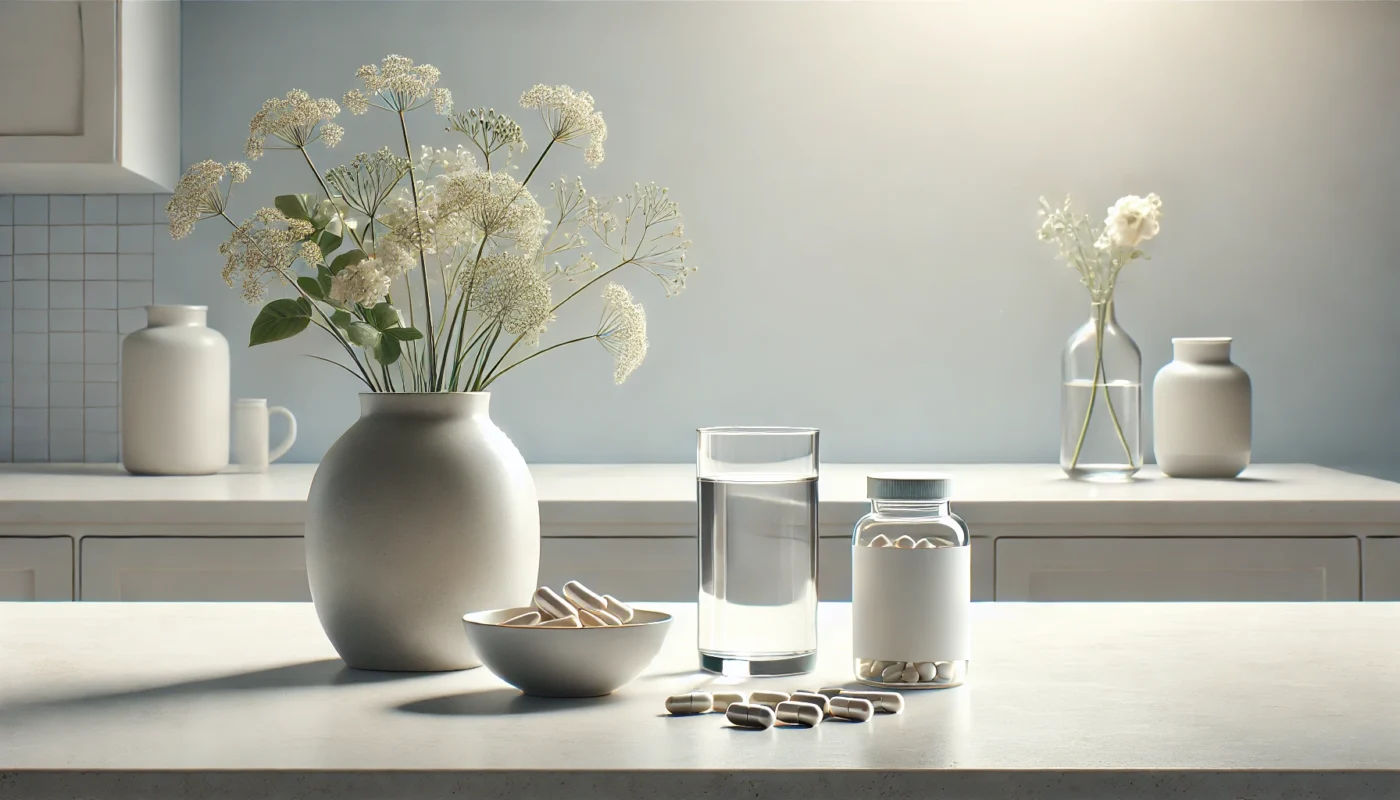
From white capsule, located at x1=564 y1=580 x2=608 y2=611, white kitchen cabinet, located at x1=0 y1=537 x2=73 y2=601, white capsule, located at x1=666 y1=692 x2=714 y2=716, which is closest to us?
white capsule, located at x1=666 y1=692 x2=714 y2=716

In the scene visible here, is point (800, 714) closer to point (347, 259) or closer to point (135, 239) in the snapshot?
point (347, 259)

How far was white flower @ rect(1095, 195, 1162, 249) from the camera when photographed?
2092mm

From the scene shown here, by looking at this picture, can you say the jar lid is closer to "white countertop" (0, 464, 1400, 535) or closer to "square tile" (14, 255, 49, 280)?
"white countertop" (0, 464, 1400, 535)

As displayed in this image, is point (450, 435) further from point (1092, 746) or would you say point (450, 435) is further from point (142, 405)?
point (142, 405)

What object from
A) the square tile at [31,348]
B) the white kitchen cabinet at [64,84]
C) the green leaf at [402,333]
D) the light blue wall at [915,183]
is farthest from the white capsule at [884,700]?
the square tile at [31,348]

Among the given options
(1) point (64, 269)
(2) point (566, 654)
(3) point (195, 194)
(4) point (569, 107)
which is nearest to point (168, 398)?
(1) point (64, 269)

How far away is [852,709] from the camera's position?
2.28ft

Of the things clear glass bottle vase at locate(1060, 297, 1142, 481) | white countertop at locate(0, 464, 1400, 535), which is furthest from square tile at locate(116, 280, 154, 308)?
clear glass bottle vase at locate(1060, 297, 1142, 481)

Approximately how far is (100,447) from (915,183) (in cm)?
171

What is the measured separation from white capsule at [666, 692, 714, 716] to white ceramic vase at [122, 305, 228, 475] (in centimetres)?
170

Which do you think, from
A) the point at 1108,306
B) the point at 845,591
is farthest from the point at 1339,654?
the point at 1108,306

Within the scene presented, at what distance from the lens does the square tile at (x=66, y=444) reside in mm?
2484

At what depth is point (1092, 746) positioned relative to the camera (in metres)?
0.64

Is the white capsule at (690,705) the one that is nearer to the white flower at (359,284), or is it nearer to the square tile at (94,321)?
the white flower at (359,284)
